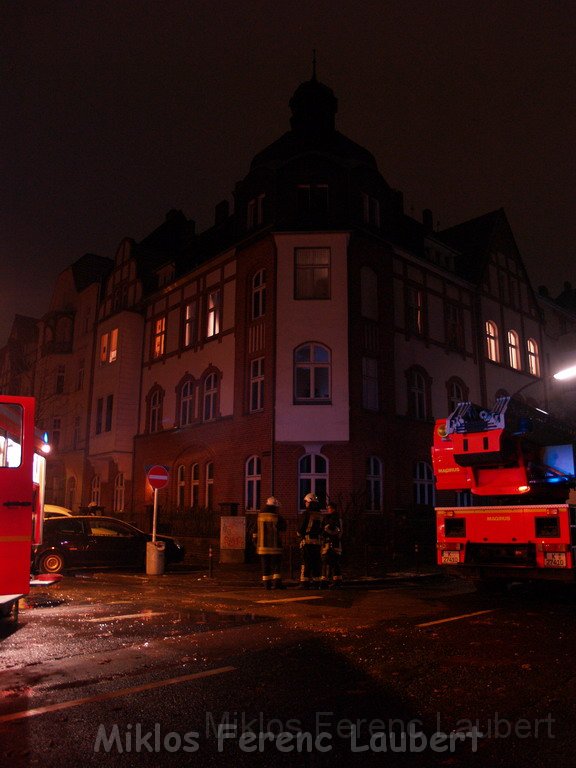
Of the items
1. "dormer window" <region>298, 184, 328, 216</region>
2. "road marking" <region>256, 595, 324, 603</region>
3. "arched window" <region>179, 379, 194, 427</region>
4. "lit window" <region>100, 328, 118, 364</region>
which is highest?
"dormer window" <region>298, 184, 328, 216</region>

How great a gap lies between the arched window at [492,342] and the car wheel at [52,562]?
72.2 ft

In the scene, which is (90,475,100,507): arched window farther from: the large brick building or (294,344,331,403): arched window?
(294,344,331,403): arched window

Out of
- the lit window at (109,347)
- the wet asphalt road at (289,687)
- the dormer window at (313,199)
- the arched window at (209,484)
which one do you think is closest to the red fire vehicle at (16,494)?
the wet asphalt road at (289,687)

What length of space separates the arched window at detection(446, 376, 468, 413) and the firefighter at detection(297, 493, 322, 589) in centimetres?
1554

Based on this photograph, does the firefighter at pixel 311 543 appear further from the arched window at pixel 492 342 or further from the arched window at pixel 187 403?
the arched window at pixel 492 342

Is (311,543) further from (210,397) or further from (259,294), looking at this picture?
(210,397)

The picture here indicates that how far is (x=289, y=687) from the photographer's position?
5539 millimetres

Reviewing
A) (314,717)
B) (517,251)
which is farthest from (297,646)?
(517,251)

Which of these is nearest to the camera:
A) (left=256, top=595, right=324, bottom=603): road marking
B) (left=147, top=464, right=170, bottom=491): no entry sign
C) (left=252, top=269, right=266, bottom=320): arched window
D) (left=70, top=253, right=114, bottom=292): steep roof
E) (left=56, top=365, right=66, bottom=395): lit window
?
(left=256, top=595, right=324, bottom=603): road marking

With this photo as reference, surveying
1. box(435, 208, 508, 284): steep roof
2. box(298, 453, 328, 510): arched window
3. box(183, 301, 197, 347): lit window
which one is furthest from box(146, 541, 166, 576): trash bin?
box(435, 208, 508, 284): steep roof

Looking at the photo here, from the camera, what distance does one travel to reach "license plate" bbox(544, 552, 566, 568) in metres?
11.1

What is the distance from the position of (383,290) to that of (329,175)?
495cm

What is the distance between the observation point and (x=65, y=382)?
38.4 m

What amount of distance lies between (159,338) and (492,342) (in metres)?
16.4
